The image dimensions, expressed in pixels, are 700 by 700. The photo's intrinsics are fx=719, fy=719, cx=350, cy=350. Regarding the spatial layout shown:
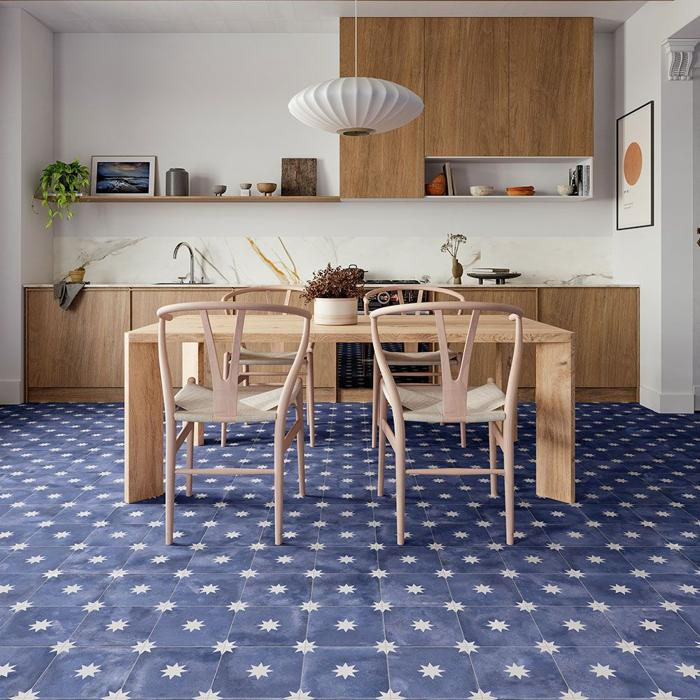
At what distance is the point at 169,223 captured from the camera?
18.7 feet

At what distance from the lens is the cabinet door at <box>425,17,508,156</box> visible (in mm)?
5281

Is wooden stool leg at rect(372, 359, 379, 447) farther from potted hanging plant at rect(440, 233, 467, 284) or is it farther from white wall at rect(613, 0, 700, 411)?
white wall at rect(613, 0, 700, 411)

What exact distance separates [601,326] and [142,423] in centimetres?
349

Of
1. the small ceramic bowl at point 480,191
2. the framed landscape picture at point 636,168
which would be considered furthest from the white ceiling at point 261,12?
the small ceramic bowl at point 480,191

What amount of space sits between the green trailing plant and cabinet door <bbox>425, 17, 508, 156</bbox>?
2568mm

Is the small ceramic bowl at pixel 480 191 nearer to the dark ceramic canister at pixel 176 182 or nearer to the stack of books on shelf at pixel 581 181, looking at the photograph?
the stack of books on shelf at pixel 581 181

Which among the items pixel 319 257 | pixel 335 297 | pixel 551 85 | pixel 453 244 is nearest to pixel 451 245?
pixel 453 244

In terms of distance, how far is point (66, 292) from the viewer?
509 cm

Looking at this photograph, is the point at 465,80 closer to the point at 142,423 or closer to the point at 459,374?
the point at 459,374

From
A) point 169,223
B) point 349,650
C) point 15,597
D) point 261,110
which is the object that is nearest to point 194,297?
point 169,223

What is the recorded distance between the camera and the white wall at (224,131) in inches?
221

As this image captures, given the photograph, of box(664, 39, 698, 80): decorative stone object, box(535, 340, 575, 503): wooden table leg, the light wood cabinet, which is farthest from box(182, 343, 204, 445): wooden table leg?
box(664, 39, 698, 80): decorative stone object

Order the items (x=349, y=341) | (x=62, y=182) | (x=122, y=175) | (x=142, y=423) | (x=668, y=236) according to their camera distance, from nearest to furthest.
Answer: (x=349, y=341), (x=142, y=423), (x=668, y=236), (x=62, y=182), (x=122, y=175)

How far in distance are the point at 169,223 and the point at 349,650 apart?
14.8 feet
